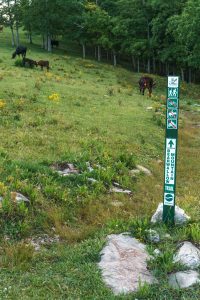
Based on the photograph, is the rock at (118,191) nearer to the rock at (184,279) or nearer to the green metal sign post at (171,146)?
the green metal sign post at (171,146)

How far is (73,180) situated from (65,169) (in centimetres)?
80

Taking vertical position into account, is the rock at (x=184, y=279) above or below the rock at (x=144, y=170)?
above

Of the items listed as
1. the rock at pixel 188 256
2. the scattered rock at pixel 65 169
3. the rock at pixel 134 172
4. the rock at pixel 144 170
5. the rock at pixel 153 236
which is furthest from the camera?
the rock at pixel 144 170

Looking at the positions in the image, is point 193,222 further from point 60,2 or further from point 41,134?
point 60,2

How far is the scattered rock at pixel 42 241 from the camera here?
935 cm

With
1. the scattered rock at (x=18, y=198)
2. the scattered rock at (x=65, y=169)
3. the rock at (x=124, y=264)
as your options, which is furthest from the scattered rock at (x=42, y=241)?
the scattered rock at (x=65, y=169)

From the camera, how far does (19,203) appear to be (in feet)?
34.0

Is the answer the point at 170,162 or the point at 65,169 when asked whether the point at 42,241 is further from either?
the point at 65,169

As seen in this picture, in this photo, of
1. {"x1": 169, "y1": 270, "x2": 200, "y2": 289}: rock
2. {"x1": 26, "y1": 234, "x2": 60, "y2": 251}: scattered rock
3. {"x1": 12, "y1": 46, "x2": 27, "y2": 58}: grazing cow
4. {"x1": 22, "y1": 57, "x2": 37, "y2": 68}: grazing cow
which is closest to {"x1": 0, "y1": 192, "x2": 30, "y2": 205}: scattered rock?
{"x1": 26, "y1": 234, "x2": 60, "y2": 251}: scattered rock

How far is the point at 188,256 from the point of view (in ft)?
26.1

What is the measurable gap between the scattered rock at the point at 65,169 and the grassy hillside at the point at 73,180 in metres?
0.21

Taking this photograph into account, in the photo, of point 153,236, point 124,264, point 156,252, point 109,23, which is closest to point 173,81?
point 153,236

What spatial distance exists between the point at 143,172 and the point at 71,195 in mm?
4066

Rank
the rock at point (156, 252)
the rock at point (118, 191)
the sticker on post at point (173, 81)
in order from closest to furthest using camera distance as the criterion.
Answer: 1. the rock at point (156, 252)
2. the sticker on post at point (173, 81)
3. the rock at point (118, 191)
